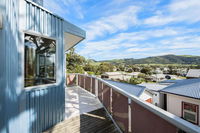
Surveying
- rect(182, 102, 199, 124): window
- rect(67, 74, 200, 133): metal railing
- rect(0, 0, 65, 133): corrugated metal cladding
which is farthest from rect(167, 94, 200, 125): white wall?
rect(0, 0, 65, 133): corrugated metal cladding

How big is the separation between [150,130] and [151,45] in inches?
2306

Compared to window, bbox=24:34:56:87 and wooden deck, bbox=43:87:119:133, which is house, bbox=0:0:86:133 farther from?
wooden deck, bbox=43:87:119:133

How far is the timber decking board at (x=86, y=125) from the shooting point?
2.66 meters

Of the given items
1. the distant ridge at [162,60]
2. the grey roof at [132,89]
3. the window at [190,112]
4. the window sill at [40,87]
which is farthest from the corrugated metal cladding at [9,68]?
the distant ridge at [162,60]

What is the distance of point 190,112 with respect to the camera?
28.8 feet

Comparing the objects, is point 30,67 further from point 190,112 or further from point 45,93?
point 190,112

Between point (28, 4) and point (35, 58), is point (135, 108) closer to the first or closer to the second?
point (35, 58)

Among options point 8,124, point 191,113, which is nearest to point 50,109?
point 8,124

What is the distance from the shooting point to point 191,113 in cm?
864

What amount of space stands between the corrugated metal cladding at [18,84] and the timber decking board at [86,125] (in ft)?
0.90

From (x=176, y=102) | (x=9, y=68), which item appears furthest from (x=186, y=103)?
(x=9, y=68)

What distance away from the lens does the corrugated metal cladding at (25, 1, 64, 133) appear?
7.73ft

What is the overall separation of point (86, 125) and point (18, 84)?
2059 millimetres

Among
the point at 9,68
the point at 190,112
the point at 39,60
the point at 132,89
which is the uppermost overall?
the point at 39,60
